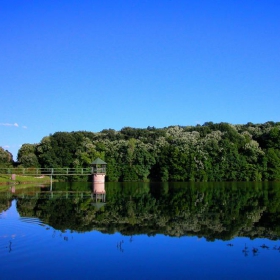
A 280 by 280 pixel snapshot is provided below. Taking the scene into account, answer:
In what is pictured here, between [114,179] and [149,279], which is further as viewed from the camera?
[114,179]

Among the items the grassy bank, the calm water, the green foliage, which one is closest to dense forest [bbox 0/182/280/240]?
the calm water

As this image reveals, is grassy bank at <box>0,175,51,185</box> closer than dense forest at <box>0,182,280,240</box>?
No

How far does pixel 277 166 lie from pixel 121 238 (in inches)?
2531

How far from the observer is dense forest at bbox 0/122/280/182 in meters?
72.5

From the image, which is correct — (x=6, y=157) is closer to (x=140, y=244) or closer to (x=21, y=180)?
(x=21, y=180)

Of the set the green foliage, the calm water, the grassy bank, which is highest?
the green foliage

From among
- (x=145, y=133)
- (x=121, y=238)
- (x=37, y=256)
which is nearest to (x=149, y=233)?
(x=121, y=238)

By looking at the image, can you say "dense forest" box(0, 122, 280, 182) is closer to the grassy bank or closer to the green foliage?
the green foliage

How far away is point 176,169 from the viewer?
7312cm

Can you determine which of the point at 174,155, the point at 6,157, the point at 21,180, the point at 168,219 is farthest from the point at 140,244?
the point at 6,157

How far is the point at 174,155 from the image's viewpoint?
73375 mm

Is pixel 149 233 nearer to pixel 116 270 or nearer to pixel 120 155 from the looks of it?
pixel 116 270

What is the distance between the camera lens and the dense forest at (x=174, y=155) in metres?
72.5

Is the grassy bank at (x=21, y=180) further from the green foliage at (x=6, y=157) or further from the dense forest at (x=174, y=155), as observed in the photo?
the green foliage at (x=6, y=157)
